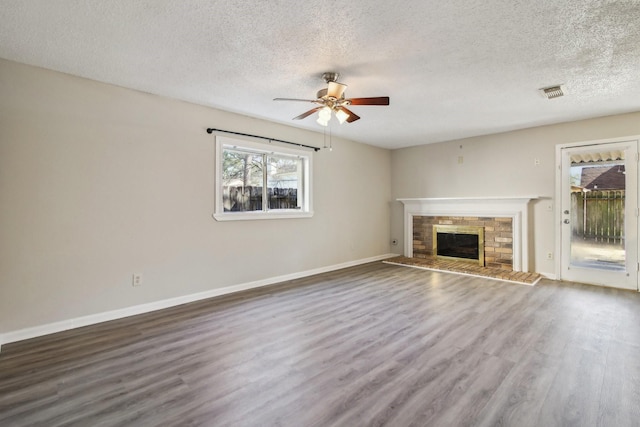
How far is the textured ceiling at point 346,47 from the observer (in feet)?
6.81

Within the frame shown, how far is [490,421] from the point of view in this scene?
1.70 meters

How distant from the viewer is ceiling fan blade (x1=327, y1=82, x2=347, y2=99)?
2.86 meters

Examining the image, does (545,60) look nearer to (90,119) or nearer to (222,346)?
(222,346)

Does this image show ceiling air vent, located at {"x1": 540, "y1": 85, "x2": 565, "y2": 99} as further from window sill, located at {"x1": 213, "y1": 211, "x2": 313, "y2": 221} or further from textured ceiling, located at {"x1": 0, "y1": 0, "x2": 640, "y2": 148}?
window sill, located at {"x1": 213, "y1": 211, "x2": 313, "y2": 221}

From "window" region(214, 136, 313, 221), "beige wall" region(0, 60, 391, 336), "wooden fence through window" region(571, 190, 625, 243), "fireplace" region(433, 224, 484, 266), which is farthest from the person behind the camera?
"fireplace" region(433, 224, 484, 266)

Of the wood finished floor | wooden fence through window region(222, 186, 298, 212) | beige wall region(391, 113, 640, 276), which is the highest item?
beige wall region(391, 113, 640, 276)

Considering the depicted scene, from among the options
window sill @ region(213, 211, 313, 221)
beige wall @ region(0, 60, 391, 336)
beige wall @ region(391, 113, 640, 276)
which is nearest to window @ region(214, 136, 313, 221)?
window sill @ region(213, 211, 313, 221)

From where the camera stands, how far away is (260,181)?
475 cm

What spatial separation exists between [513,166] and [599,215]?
4.62 ft

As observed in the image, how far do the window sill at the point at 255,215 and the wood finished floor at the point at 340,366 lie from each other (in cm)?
113

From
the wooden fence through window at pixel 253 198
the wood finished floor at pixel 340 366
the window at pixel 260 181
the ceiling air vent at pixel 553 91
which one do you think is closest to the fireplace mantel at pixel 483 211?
the wood finished floor at pixel 340 366

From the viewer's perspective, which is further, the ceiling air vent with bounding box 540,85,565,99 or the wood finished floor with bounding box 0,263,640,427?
the ceiling air vent with bounding box 540,85,565,99

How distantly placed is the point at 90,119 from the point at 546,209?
21.2ft

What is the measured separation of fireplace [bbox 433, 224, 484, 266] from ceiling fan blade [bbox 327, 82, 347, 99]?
Result: 419 centimetres
